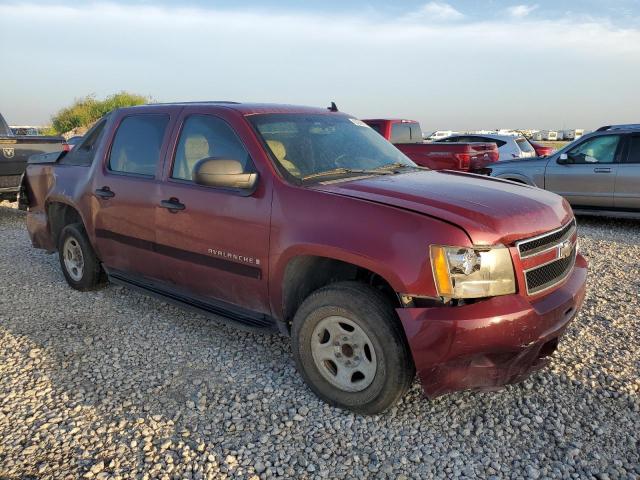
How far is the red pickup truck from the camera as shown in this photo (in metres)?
10.8

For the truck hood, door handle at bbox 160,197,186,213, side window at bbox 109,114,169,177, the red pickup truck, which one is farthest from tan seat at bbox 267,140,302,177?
the red pickup truck

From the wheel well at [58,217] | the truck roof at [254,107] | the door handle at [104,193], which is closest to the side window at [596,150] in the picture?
the truck roof at [254,107]

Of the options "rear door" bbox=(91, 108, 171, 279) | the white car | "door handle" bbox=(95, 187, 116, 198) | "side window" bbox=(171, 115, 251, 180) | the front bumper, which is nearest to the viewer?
the front bumper

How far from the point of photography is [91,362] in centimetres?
380

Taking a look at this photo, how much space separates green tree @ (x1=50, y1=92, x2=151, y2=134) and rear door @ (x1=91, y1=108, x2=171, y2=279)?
31128 mm

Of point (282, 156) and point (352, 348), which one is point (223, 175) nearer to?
point (282, 156)

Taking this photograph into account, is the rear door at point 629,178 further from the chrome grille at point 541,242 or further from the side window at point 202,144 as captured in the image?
the side window at point 202,144

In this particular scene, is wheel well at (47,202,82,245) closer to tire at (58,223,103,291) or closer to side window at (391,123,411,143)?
tire at (58,223,103,291)

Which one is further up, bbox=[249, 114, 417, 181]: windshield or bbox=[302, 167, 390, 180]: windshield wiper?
bbox=[249, 114, 417, 181]: windshield

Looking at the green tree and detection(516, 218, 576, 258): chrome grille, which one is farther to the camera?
the green tree

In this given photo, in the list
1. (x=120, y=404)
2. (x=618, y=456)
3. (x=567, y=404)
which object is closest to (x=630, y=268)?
(x=567, y=404)

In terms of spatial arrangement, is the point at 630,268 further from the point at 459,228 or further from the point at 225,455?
the point at 225,455

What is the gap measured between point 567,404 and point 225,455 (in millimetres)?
2016

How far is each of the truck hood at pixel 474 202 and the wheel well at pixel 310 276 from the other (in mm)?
468
